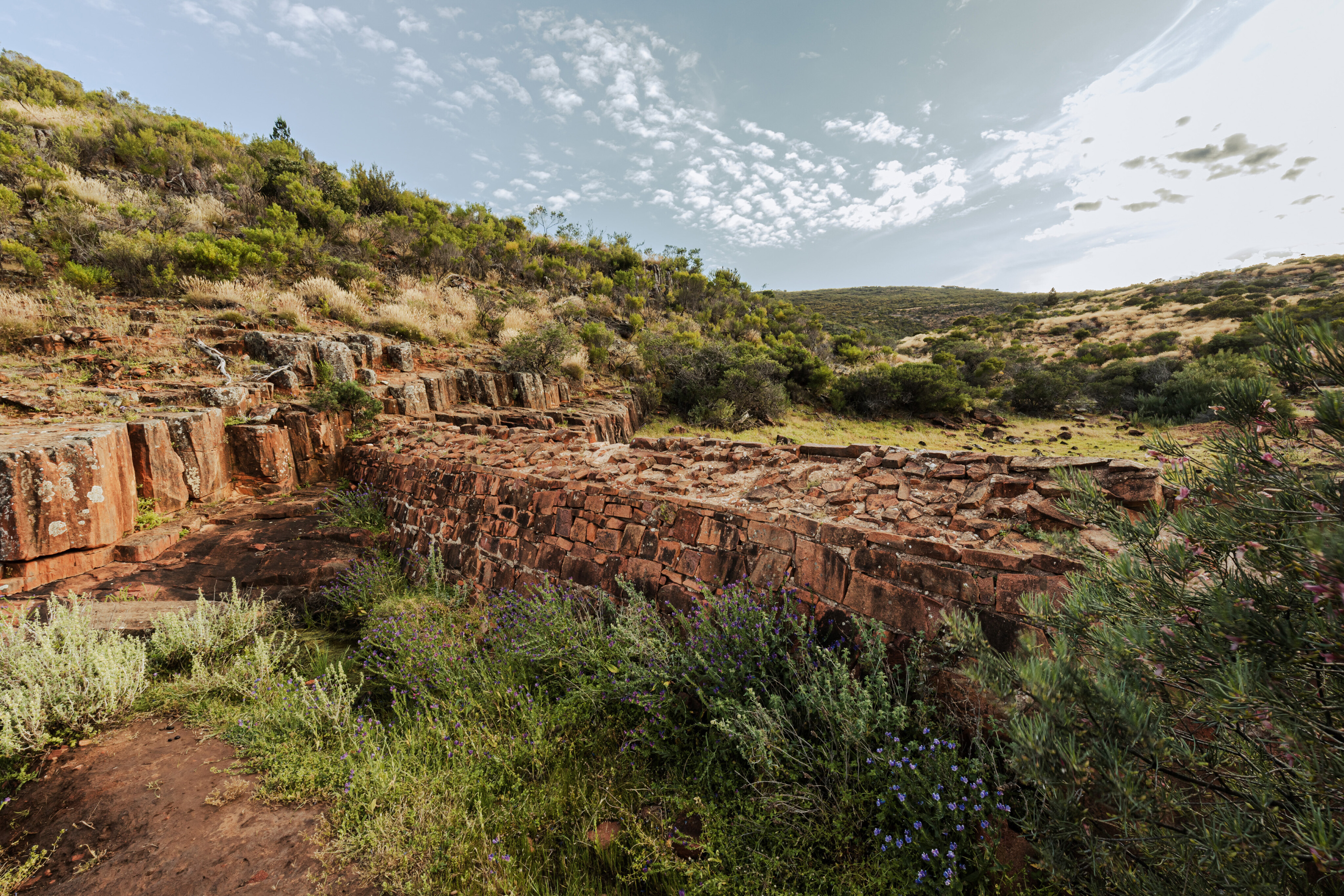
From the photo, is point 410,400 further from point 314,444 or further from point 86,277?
point 86,277

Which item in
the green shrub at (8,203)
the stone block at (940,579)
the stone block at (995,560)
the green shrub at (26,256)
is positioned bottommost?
the stone block at (940,579)

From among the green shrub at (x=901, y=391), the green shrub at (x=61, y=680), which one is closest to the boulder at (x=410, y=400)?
the green shrub at (x=61, y=680)

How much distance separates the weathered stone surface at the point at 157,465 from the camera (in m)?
5.72

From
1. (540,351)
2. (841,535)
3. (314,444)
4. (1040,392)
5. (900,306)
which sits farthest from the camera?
(900,306)

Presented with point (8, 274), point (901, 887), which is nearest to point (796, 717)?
point (901, 887)

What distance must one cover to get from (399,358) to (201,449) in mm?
4821

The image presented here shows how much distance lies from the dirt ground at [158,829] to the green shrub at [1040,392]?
21.3 meters

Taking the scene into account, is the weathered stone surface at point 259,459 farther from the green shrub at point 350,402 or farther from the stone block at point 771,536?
the stone block at point 771,536

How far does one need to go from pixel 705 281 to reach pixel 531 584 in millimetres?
23224

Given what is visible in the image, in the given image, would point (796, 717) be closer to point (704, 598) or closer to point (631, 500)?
point (704, 598)

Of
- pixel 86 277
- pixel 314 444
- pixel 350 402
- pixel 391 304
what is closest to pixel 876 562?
pixel 314 444

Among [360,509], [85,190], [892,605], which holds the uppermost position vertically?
[85,190]

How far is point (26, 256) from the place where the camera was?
30.4 feet

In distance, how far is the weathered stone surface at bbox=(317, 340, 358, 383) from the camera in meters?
9.16
